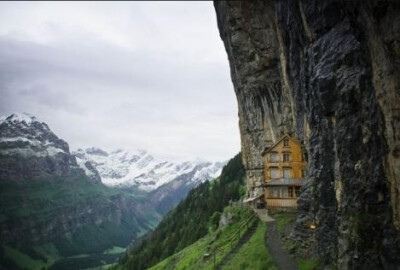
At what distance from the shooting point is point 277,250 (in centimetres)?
5028

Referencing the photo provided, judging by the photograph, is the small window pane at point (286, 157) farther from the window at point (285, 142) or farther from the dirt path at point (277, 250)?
the dirt path at point (277, 250)

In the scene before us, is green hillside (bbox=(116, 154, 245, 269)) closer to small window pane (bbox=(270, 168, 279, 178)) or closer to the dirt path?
small window pane (bbox=(270, 168, 279, 178))

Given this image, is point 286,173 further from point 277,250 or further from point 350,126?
point 350,126

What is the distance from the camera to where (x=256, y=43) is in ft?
259

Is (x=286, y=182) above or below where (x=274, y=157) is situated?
below

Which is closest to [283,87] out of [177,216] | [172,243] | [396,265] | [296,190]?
[296,190]

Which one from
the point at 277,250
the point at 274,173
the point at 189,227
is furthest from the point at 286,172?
the point at 189,227

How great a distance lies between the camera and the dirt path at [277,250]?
45.3m

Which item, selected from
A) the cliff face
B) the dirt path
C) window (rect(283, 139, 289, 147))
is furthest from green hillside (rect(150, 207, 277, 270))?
window (rect(283, 139, 289, 147))

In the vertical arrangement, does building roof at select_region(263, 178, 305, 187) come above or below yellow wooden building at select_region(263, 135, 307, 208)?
below

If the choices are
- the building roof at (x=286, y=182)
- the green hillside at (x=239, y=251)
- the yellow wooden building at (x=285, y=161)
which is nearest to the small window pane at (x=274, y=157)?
the yellow wooden building at (x=285, y=161)

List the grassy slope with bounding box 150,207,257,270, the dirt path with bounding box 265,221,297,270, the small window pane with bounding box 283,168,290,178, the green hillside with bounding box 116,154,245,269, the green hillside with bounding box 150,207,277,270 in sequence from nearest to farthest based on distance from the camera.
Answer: the dirt path with bounding box 265,221,297,270 → the green hillside with bounding box 150,207,277,270 → the grassy slope with bounding box 150,207,257,270 → the small window pane with bounding box 283,168,290,178 → the green hillside with bounding box 116,154,245,269

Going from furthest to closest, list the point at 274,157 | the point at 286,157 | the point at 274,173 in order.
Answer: the point at 274,157 < the point at 274,173 < the point at 286,157

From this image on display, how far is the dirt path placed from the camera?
45.3 m
